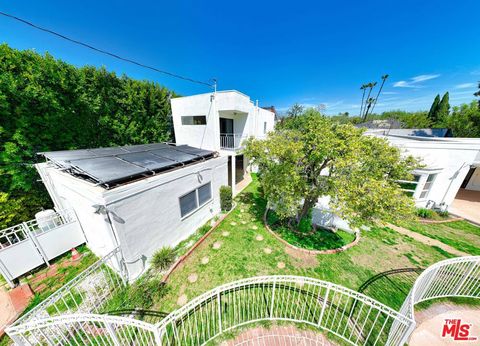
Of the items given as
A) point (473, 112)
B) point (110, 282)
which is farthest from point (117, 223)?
point (473, 112)

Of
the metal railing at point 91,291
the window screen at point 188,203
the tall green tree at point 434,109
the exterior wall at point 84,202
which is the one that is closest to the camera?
the metal railing at point 91,291

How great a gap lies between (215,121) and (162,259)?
314 inches

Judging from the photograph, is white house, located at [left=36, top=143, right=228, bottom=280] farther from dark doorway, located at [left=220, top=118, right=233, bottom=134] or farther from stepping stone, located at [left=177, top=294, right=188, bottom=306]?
dark doorway, located at [left=220, top=118, right=233, bottom=134]

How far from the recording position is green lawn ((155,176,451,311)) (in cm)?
502

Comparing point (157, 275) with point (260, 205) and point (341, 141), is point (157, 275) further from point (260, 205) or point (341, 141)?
point (341, 141)

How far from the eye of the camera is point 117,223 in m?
4.42

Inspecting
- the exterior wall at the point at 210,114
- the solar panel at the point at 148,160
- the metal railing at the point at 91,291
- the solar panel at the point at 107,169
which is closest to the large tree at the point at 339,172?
the solar panel at the point at 148,160

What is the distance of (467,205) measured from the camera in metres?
10.7

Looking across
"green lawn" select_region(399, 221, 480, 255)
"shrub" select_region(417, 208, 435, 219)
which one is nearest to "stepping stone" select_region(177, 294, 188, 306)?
"green lawn" select_region(399, 221, 480, 255)

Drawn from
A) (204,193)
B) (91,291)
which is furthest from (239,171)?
(91,291)

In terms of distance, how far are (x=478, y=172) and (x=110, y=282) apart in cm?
2408

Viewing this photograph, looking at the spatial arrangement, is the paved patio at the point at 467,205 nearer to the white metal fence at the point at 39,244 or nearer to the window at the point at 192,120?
the window at the point at 192,120

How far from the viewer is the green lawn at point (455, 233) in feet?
23.3

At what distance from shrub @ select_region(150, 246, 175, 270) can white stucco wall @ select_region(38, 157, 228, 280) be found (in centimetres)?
29
